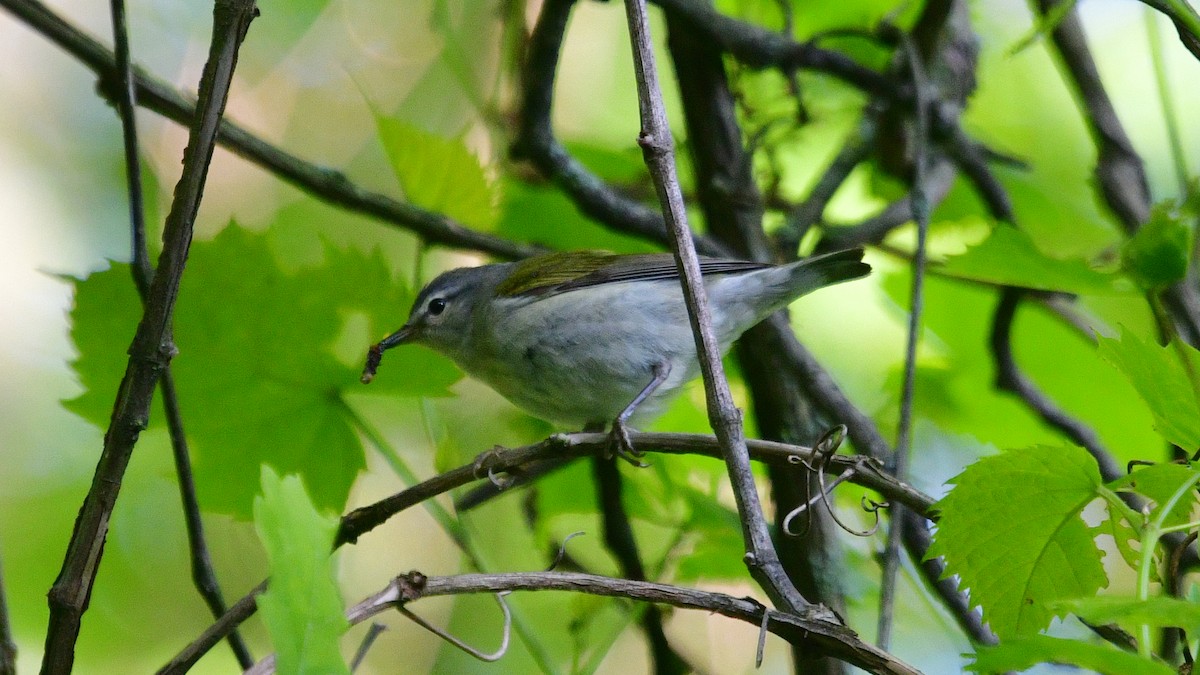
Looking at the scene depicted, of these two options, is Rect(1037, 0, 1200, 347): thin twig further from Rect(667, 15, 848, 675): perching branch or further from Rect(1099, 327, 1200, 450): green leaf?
Rect(1099, 327, 1200, 450): green leaf

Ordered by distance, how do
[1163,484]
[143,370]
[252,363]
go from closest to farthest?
1. [1163,484]
2. [143,370]
3. [252,363]

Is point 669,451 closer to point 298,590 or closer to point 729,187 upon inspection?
point 298,590

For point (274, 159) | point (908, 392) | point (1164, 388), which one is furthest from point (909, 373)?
point (274, 159)

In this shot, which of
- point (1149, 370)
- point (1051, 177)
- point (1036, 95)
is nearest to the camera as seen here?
point (1149, 370)

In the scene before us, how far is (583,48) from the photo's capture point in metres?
4.73

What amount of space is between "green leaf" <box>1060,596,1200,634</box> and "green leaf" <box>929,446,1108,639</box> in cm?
35

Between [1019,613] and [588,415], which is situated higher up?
[588,415]

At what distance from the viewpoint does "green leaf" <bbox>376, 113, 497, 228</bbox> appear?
231cm

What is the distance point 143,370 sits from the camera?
1.21m

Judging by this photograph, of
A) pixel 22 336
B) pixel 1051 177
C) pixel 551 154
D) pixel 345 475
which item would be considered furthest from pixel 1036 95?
pixel 22 336

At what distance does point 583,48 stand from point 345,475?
3.10 m

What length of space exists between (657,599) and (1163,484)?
553mm

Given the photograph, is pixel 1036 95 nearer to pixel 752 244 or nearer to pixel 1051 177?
pixel 1051 177

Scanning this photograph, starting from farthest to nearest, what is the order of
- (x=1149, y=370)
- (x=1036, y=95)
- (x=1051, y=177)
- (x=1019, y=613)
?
1. (x=1036, y=95)
2. (x=1051, y=177)
3. (x=1019, y=613)
4. (x=1149, y=370)
